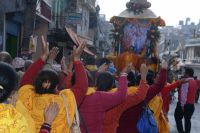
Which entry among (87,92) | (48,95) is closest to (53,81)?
(48,95)

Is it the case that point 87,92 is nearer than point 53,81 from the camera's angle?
No

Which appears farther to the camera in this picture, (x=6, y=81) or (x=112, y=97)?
(x=112, y=97)

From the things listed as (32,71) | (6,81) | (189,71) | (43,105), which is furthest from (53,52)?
(189,71)

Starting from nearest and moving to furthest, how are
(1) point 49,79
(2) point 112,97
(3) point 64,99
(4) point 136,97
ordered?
1. (3) point 64,99
2. (1) point 49,79
3. (2) point 112,97
4. (4) point 136,97

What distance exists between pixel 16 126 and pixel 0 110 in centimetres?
14

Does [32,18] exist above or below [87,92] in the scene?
above

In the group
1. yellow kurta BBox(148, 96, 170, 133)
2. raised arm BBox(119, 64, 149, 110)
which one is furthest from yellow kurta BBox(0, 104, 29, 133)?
yellow kurta BBox(148, 96, 170, 133)

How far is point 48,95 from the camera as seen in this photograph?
13.8 ft

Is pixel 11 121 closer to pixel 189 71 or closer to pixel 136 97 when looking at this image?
pixel 136 97

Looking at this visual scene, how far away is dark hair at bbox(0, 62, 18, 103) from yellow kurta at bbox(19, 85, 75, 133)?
1.01 metres

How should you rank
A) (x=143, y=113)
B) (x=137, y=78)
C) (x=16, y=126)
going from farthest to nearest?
(x=137, y=78)
(x=143, y=113)
(x=16, y=126)

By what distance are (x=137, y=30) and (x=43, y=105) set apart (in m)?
11.3

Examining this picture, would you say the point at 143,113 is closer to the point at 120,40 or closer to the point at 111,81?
the point at 111,81

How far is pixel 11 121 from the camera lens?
111 inches
